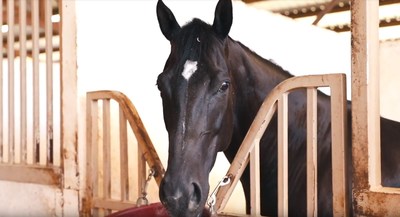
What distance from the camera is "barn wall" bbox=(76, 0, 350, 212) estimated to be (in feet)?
8.00

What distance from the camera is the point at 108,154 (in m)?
2.28

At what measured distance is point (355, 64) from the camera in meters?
1.46

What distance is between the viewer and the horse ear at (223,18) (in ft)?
5.59

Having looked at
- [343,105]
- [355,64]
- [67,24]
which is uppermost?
[67,24]

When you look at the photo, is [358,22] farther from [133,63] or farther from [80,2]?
[133,63]

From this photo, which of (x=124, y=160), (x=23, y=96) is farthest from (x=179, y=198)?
(x=23, y=96)

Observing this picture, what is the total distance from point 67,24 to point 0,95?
604 mm

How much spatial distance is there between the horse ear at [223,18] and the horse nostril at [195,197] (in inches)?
19.4

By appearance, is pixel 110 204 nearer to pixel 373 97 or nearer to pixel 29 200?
pixel 29 200

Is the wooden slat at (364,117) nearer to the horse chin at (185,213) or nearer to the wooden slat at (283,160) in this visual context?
the wooden slat at (283,160)

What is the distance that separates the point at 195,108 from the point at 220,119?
0.12 metres

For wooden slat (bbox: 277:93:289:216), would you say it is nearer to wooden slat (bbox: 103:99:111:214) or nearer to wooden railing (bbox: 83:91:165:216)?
wooden railing (bbox: 83:91:165:216)

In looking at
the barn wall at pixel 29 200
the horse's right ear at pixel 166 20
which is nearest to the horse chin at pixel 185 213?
the horse's right ear at pixel 166 20

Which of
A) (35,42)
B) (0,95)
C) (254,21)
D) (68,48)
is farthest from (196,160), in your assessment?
(254,21)
